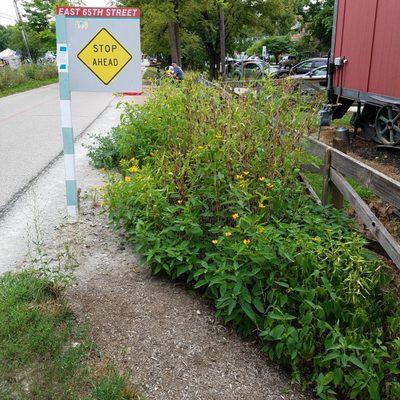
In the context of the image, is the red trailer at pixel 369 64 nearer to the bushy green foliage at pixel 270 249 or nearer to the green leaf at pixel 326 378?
the bushy green foliage at pixel 270 249

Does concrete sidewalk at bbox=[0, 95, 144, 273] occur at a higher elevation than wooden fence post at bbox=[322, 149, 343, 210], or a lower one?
lower

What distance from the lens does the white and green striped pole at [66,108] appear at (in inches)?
174

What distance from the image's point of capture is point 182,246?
3543mm

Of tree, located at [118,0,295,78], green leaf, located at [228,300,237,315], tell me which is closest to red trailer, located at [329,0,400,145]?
green leaf, located at [228,300,237,315]

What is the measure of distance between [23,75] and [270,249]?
32.8m

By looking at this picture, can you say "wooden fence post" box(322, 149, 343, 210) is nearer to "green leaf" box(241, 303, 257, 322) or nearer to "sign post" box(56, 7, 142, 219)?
"green leaf" box(241, 303, 257, 322)

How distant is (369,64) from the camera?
926 cm

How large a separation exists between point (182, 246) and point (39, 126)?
9.32 meters

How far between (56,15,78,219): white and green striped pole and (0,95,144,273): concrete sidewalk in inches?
9.4

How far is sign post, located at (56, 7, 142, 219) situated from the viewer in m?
4.47

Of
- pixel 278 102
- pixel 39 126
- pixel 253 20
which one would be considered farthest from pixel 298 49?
pixel 278 102

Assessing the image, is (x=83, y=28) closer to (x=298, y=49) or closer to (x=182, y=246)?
(x=182, y=246)

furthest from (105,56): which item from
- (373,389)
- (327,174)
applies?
(373,389)

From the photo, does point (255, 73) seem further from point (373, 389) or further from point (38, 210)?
point (373, 389)
